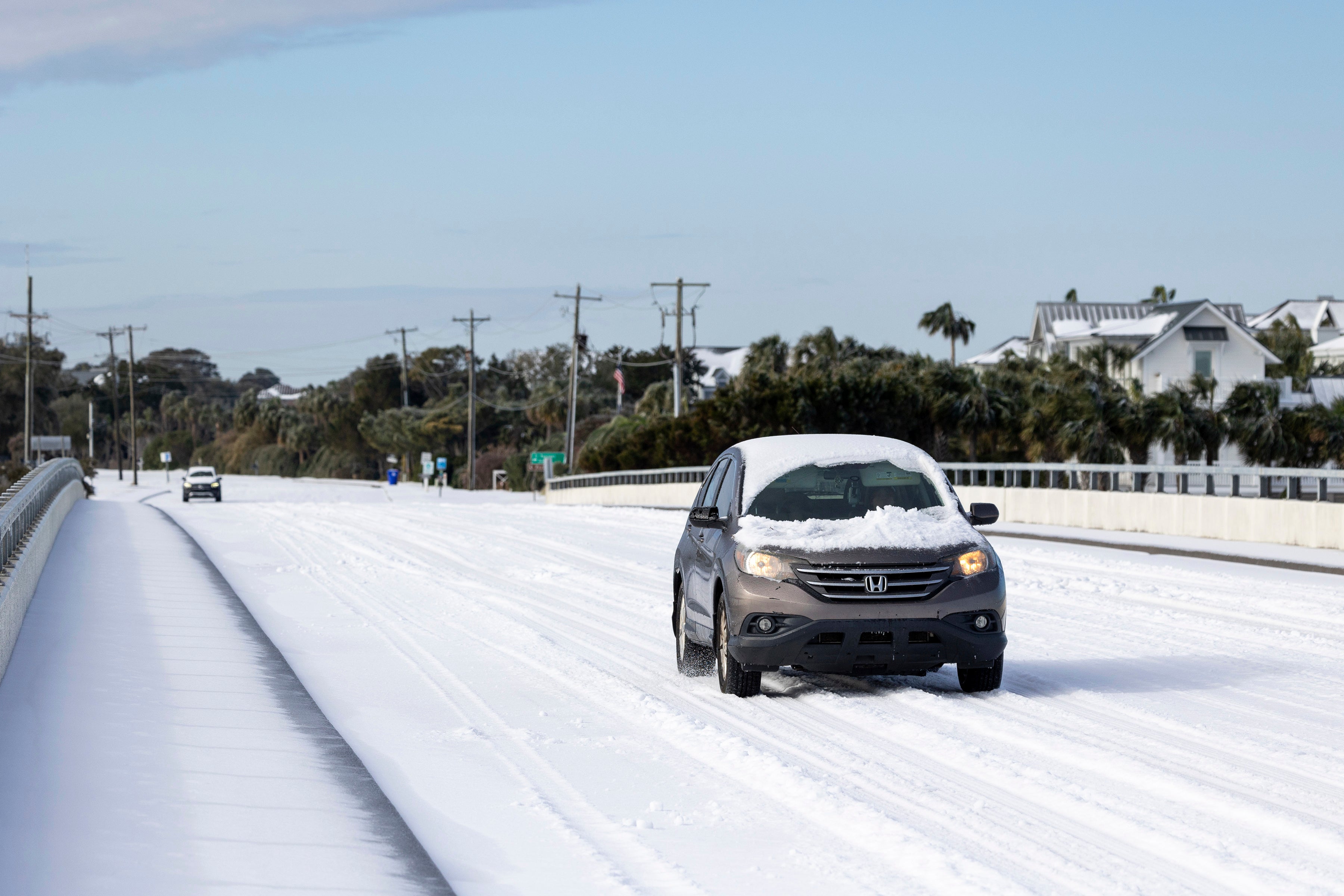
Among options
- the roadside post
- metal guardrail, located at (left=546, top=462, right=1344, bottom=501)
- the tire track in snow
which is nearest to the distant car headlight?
the tire track in snow

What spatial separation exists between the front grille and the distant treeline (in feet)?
141

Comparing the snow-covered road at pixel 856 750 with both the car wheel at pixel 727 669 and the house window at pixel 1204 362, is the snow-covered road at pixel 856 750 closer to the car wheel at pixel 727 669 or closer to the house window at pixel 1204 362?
the car wheel at pixel 727 669

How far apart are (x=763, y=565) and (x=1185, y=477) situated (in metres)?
19.5

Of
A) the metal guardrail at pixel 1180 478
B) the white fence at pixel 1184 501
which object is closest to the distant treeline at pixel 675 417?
the metal guardrail at pixel 1180 478

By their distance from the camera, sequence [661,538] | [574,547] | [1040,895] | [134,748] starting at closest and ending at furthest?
[1040,895] → [134,748] → [574,547] → [661,538]

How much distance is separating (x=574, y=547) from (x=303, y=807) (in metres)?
18.9

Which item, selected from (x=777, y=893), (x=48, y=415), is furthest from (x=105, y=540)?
(x=48, y=415)

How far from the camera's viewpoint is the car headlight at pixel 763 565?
10.1 meters

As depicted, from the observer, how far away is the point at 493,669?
1201 cm

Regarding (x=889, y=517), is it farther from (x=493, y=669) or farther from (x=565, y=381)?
(x=565, y=381)

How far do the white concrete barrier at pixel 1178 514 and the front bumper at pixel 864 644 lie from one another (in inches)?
600

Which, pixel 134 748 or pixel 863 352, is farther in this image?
pixel 863 352

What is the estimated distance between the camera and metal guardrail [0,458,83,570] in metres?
13.9

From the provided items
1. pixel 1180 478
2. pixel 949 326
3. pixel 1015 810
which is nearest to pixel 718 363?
pixel 949 326
